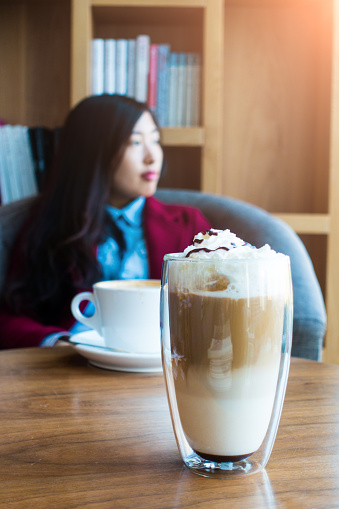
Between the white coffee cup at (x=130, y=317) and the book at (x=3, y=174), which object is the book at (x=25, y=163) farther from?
the white coffee cup at (x=130, y=317)

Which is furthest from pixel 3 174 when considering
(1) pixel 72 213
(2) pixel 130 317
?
(2) pixel 130 317

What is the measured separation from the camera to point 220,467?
16.2 inches

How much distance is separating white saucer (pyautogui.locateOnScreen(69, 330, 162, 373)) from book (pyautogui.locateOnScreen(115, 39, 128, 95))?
4.68 feet

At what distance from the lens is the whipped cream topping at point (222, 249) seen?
417 millimetres

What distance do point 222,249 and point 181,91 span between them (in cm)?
171

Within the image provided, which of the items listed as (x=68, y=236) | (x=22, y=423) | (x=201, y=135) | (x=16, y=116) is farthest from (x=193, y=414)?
(x=16, y=116)

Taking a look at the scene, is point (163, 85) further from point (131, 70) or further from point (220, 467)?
point (220, 467)

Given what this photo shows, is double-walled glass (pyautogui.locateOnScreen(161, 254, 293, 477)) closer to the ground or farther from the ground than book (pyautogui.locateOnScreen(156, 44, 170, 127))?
closer to the ground

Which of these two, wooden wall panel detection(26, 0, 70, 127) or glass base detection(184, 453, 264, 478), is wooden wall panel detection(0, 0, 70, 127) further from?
glass base detection(184, 453, 264, 478)

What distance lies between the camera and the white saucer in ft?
2.28

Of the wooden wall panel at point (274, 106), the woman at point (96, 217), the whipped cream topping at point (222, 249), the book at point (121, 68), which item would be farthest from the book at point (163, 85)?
the whipped cream topping at point (222, 249)

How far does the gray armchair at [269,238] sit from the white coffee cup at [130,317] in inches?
21.9

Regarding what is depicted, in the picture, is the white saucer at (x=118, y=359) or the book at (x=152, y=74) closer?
the white saucer at (x=118, y=359)

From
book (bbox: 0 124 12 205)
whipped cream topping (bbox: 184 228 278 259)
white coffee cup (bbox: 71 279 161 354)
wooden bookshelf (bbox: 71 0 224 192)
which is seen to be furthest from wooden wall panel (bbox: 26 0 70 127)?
whipped cream topping (bbox: 184 228 278 259)
